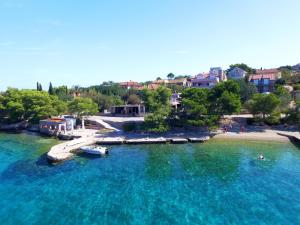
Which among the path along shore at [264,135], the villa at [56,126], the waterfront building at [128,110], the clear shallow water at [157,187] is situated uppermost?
the waterfront building at [128,110]

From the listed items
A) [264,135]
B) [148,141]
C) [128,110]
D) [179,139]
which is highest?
[128,110]

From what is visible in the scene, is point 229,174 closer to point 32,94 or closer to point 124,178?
point 124,178

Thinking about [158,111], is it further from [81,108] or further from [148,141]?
[81,108]

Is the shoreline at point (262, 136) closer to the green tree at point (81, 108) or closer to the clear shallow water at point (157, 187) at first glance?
the clear shallow water at point (157, 187)

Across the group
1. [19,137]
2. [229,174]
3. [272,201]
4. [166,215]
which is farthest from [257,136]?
[19,137]

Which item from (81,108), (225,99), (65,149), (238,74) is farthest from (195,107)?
(238,74)

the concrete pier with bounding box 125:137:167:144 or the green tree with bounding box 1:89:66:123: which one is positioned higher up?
the green tree with bounding box 1:89:66:123

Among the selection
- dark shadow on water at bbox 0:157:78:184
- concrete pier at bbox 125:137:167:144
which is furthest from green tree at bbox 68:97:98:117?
dark shadow on water at bbox 0:157:78:184

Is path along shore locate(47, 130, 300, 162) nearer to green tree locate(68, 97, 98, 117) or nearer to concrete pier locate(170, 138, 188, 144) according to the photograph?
concrete pier locate(170, 138, 188, 144)

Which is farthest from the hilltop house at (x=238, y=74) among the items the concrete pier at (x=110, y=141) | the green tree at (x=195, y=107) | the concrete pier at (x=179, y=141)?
the concrete pier at (x=110, y=141)
